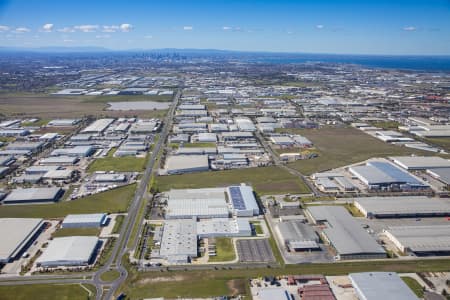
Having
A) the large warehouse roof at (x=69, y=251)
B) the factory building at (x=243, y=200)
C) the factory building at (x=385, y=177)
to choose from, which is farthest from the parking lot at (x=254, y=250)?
the factory building at (x=385, y=177)

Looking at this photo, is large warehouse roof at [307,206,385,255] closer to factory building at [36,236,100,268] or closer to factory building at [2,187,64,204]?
factory building at [36,236,100,268]

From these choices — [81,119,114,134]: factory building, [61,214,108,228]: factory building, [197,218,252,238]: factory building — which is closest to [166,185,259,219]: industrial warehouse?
[197,218,252,238]: factory building

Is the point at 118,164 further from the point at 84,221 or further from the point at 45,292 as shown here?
the point at 45,292

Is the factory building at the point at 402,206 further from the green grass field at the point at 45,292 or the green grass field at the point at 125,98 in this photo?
the green grass field at the point at 125,98

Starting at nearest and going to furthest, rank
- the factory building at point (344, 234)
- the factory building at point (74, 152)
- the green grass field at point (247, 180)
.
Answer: the factory building at point (344, 234) → the green grass field at point (247, 180) → the factory building at point (74, 152)

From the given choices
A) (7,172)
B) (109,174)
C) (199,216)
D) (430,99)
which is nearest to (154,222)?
(199,216)

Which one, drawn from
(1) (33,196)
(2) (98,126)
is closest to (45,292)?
(1) (33,196)

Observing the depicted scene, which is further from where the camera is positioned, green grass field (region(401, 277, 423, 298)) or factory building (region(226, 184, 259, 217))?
factory building (region(226, 184, 259, 217))
